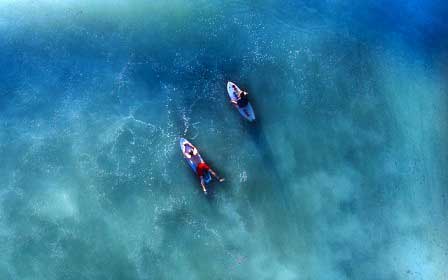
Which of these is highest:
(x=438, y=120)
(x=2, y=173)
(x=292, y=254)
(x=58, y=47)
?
(x=58, y=47)

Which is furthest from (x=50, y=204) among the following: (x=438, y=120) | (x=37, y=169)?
(x=438, y=120)

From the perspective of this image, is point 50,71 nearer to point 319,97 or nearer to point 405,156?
point 319,97

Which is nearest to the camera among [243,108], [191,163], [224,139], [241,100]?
[191,163]

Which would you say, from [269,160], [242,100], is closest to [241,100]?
[242,100]

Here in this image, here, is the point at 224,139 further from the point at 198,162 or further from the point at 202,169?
the point at 202,169

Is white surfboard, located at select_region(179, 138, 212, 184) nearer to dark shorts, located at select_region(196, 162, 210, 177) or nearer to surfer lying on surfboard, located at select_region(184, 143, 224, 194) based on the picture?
surfer lying on surfboard, located at select_region(184, 143, 224, 194)

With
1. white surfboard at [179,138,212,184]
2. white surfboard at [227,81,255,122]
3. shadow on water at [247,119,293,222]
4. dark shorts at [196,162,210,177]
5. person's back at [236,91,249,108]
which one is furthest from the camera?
white surfboard at [227,81,255,122]

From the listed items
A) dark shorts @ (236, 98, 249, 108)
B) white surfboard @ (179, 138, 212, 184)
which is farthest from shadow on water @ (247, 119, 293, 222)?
white surfboard @ (179, 138, 212, 184)
